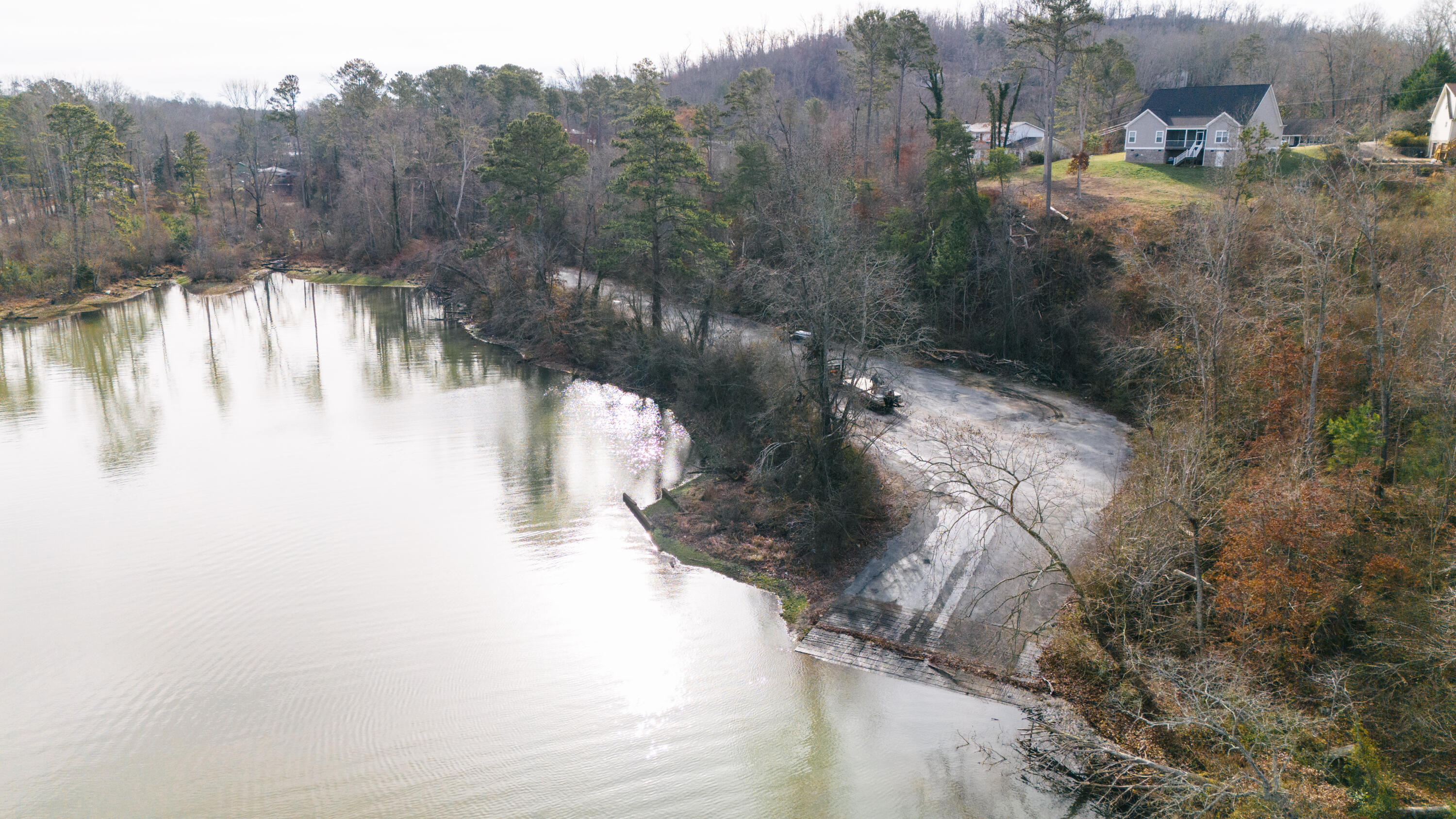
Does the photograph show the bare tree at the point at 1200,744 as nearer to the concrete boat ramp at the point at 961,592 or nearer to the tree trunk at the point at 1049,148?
the concrete boat ramp at the point at 961,592

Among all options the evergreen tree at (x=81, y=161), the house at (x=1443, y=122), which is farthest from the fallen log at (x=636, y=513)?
the evergreen tree at (x=81, y=161)

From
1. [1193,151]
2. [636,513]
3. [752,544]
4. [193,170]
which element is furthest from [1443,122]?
[193,170]

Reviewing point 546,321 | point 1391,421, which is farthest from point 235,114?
point 1391,421

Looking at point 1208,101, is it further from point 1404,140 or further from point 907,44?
point 907,44

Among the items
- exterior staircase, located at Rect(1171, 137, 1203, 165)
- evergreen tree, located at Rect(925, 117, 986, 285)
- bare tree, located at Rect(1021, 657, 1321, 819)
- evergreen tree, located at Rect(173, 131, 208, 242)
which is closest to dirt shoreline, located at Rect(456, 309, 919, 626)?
bare tree, located at Rect(1021, 657, 1321, 819)

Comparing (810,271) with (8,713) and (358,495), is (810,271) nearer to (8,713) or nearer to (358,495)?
(358,495)

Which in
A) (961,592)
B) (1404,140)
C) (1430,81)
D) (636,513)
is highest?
(1430,81)
